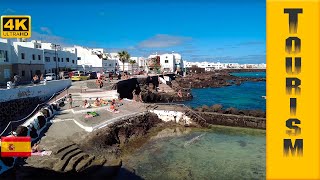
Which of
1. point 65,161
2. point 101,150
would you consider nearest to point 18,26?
point 65,161

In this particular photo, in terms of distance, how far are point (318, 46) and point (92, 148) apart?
19138mm

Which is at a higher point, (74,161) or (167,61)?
(167,61)

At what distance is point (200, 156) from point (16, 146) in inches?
593

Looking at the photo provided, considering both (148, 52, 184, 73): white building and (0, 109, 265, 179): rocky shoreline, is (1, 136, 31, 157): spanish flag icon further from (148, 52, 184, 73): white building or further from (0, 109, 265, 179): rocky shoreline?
(148, 52, 184, 73): white building

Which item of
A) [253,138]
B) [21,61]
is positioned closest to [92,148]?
[253,138]

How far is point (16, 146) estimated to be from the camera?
38.3 ft

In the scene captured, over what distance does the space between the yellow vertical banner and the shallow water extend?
14781 mm

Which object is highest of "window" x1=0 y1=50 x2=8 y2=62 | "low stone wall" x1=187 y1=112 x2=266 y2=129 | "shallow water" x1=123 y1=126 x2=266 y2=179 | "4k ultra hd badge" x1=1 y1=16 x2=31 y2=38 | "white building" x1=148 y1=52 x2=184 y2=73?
"white building" x1=148 y1=52 x2=184 y2=73

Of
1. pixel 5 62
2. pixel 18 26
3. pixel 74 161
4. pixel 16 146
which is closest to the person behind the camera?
pixel 18 26

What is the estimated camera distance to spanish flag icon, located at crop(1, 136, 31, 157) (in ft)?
37.3

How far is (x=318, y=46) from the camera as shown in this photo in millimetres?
4523

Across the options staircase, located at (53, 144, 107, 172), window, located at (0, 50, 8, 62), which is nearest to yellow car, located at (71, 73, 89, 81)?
window, located at (0, 50, 8, 62)

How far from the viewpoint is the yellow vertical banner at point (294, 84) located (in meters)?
4.50

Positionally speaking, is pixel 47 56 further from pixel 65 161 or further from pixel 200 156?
pixel 200 156
